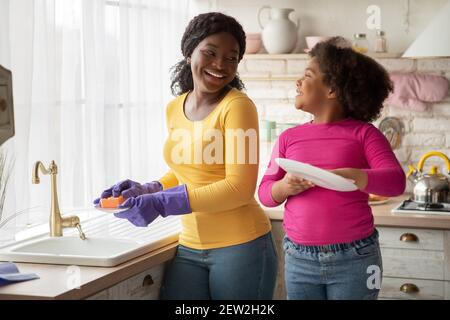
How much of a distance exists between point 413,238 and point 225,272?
3.91 feet

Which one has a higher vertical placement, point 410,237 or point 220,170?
point 220,170

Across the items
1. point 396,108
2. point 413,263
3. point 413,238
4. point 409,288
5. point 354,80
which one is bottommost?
point 409,288

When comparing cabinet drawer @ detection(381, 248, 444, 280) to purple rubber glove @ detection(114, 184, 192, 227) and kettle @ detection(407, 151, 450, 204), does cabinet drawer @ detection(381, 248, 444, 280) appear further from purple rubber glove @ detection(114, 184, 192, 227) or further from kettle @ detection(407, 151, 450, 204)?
purple rubber glove @ detection(114, 184, 192, 227)

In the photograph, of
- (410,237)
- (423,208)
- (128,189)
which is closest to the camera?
(128,189)

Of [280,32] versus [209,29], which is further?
[280,32]

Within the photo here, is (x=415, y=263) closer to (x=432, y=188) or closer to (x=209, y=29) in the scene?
(x=432, y=188)

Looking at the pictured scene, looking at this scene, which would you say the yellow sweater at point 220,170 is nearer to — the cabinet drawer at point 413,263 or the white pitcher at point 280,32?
the cabinet drawer at point 413,263

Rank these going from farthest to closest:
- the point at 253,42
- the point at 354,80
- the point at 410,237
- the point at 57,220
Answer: the point at 253,42, the point at 410,237, the point at 57,220, the point at 354,80

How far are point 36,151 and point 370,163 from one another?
1.15 meters

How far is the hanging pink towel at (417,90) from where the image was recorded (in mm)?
3793

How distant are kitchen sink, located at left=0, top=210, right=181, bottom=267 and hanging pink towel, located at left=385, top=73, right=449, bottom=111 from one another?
4.42 ft

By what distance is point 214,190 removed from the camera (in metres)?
2.28

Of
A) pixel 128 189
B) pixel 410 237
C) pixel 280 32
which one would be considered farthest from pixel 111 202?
pixel 280 32
